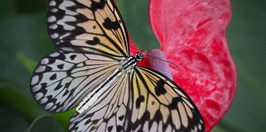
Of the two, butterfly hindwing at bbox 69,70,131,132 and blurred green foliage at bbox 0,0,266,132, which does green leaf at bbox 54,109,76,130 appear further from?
blurred green foliage at bbox 0,0,266,132

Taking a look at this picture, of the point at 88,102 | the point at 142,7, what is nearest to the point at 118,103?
the point at 88,102

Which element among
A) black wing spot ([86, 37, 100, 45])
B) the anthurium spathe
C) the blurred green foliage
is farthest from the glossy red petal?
the blurred green foliage

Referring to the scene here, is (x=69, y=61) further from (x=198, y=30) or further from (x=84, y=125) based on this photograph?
(x=198, y=30)

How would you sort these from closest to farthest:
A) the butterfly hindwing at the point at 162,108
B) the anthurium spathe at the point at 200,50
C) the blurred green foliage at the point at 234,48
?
the butterfly hindwing at the point at 162,108, the anthurium spathe at the point at 200,50, the blurred green foliage at the point at 234,48

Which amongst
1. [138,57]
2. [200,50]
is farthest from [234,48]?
[138,57]

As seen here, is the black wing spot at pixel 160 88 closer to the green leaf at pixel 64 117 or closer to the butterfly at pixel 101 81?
the butterfly at pixel 101 81

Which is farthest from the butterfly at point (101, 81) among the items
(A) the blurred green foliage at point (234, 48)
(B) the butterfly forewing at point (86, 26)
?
(A) the blurred green foliage at point (234, 48)

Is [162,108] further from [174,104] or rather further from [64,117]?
[64,117]
